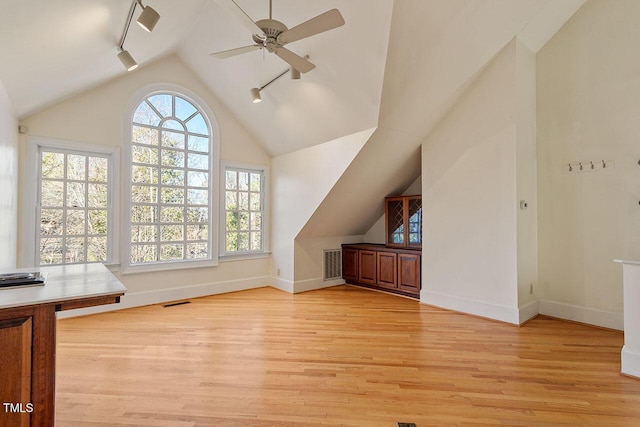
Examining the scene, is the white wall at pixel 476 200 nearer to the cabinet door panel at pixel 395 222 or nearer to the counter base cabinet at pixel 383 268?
the counter base cabinet at pixel 383 268

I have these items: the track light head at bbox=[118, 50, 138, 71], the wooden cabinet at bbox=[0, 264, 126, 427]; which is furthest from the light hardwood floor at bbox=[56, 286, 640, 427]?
the track light head at bbox=[118, 50, 138, 71]

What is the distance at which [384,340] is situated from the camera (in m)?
3.10

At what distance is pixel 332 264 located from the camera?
5.64 m

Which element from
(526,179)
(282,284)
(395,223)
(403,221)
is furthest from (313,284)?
(526,179)

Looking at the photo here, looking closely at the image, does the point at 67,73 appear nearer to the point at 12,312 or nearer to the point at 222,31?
the point at 222,31

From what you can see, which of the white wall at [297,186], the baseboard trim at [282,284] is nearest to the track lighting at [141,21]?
the white wall at [297,186]

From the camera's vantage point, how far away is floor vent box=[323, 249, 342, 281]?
554 cm

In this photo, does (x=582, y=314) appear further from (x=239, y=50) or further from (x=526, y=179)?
(x=239, y=50)

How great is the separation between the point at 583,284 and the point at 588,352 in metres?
1.14

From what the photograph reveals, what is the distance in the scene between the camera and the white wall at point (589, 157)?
3363 mm

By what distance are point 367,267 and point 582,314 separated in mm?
2873

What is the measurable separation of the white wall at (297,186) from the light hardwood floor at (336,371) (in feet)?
4.96

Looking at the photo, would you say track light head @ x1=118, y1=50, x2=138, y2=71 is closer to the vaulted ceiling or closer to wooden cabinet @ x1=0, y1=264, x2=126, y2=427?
the vaulted ceiling

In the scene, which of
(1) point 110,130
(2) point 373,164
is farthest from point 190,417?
(1) point 110,130
